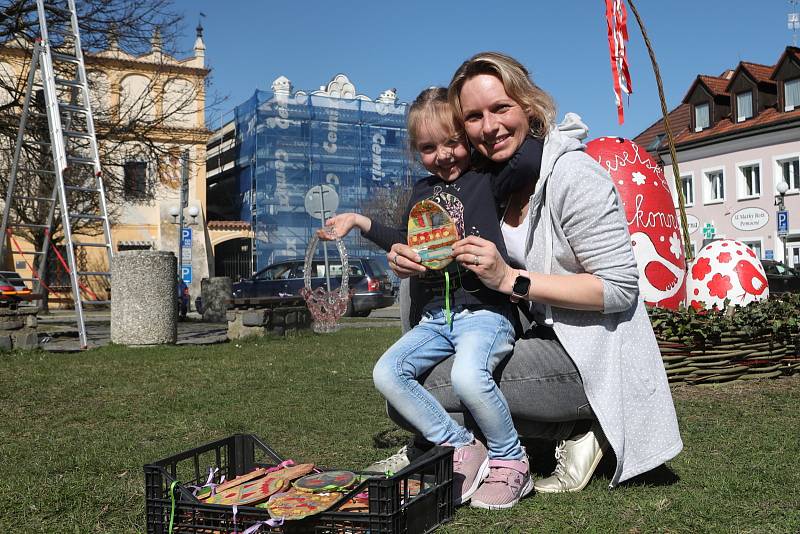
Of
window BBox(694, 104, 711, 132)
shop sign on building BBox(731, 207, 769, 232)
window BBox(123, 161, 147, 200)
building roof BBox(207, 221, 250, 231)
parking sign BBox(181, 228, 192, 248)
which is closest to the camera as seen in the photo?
window BBox(123, 161, 147, 200)

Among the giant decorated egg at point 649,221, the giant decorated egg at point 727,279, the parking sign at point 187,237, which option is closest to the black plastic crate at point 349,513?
the giant decorated egg at point 649,221

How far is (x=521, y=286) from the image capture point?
2920 millimetres

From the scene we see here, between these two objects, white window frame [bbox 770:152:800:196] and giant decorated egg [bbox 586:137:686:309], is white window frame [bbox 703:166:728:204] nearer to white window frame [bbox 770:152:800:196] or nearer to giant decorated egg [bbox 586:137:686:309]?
white window frame [bbox 770:152:800:196]

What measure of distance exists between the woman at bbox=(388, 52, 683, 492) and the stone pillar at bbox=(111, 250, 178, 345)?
25.2ft

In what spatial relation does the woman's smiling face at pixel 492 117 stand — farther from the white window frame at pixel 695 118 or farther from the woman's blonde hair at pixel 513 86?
the white window frame at pixel 695 118

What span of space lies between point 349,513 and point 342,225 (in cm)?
135

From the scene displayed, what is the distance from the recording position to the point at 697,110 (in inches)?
1425

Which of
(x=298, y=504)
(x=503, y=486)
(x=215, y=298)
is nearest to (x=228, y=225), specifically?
(x=215, y=298)

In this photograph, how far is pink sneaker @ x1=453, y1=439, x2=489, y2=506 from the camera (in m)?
2.97

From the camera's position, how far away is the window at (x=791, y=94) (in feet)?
103

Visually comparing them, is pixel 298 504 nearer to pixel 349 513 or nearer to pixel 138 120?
pixel 349 513

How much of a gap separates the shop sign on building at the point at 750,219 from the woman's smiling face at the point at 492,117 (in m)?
31.6

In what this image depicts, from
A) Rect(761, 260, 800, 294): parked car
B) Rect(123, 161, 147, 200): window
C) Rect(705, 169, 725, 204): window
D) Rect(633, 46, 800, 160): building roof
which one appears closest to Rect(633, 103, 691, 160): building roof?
Rect(633, 46, 800, 160): building roof

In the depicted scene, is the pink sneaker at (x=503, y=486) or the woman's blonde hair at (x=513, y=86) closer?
the pink sneaker at (x=503, y=486)
